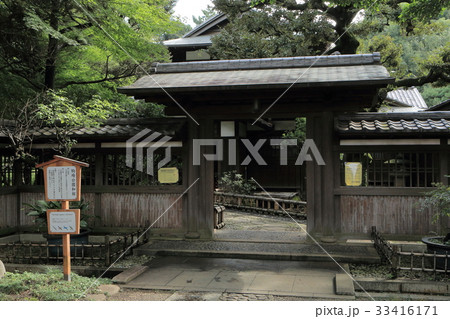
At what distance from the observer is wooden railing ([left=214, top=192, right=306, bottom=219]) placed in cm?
1605

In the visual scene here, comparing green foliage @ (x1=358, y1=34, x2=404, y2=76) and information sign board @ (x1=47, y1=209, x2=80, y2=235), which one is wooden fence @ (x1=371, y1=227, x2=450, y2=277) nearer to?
information sign board @ (x1=47, y1=209, x2=80, y2=235)

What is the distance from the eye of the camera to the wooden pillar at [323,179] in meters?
10.2

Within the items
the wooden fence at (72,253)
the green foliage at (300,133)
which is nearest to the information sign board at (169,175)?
the wooden fence at (72,253)

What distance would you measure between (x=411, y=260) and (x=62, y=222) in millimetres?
6513

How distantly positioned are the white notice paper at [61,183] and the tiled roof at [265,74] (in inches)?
111

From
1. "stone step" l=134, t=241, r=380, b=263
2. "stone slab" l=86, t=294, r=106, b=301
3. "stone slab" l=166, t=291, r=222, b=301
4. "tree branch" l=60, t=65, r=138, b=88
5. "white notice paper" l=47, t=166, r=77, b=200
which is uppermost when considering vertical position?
"tree branch" l=60, t=65, r=138, b=88

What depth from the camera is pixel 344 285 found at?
6887 mm

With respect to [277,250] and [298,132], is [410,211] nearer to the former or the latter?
[277,250]

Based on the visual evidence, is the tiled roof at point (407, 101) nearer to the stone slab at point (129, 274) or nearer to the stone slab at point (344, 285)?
the stone slab at point (344, 285)

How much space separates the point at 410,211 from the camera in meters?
10.0

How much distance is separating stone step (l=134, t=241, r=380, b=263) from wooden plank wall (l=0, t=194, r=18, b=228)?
4.38 metres

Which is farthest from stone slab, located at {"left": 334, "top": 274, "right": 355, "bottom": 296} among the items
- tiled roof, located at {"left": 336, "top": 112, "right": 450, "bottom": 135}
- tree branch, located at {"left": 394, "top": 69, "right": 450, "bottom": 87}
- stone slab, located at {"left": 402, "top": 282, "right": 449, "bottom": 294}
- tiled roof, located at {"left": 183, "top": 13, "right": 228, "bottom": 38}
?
tiled roof, located at {"left": 183, "top": 13, "right": 228, "bottom": 38}

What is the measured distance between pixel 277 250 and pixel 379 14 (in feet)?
41.3

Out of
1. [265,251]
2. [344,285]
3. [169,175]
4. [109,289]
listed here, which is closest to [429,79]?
[265,251]
